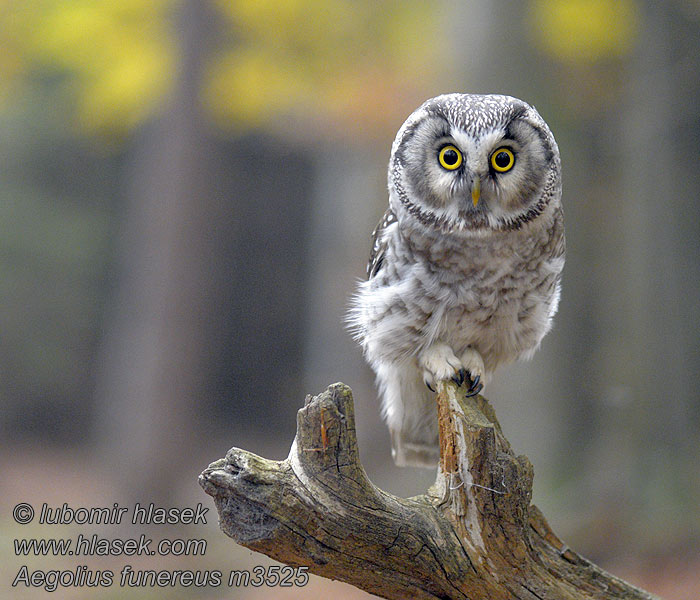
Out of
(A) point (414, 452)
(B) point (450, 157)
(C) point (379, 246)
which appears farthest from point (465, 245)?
(A) point (414, 452)

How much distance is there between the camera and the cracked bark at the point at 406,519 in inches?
75.5

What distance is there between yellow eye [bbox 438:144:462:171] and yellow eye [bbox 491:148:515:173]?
0.11m

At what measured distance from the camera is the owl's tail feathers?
329 centimetres

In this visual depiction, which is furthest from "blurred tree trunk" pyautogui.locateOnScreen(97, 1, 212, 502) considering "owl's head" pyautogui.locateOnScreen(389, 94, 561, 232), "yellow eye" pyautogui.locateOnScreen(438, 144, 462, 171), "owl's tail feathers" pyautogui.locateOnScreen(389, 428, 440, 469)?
"yellow eye" pyautogui.locateOnScreen(438, 144, 462, 171)

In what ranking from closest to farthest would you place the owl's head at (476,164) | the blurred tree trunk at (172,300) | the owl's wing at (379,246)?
the owl's head at (476,164), the owl's wing at (379,246), the blurred tree trunk at (172,300)

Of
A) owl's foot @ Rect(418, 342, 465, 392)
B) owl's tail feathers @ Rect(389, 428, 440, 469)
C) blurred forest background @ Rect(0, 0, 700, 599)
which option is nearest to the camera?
owl's foot @ Rect(418, 342, 465, 392)

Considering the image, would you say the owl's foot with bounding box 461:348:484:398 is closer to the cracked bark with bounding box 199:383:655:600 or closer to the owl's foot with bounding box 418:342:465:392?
the owl's foot with bounding box 418:342:465:392

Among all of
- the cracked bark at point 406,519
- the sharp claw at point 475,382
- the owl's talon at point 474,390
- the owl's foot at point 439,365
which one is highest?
the owl's foot at point 439,365

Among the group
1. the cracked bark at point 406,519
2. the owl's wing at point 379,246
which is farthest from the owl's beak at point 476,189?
the cracked bark at point 406,519

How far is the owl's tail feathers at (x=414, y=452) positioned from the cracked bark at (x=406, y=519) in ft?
2.86

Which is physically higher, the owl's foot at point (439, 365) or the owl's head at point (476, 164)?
the owl's head at point (476, 164)

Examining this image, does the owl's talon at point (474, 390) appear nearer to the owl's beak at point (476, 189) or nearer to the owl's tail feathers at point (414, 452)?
the owl's tail feathers at point (414, 452)

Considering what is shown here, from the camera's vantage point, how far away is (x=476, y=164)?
246cm

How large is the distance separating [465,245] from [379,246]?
0.46 m
